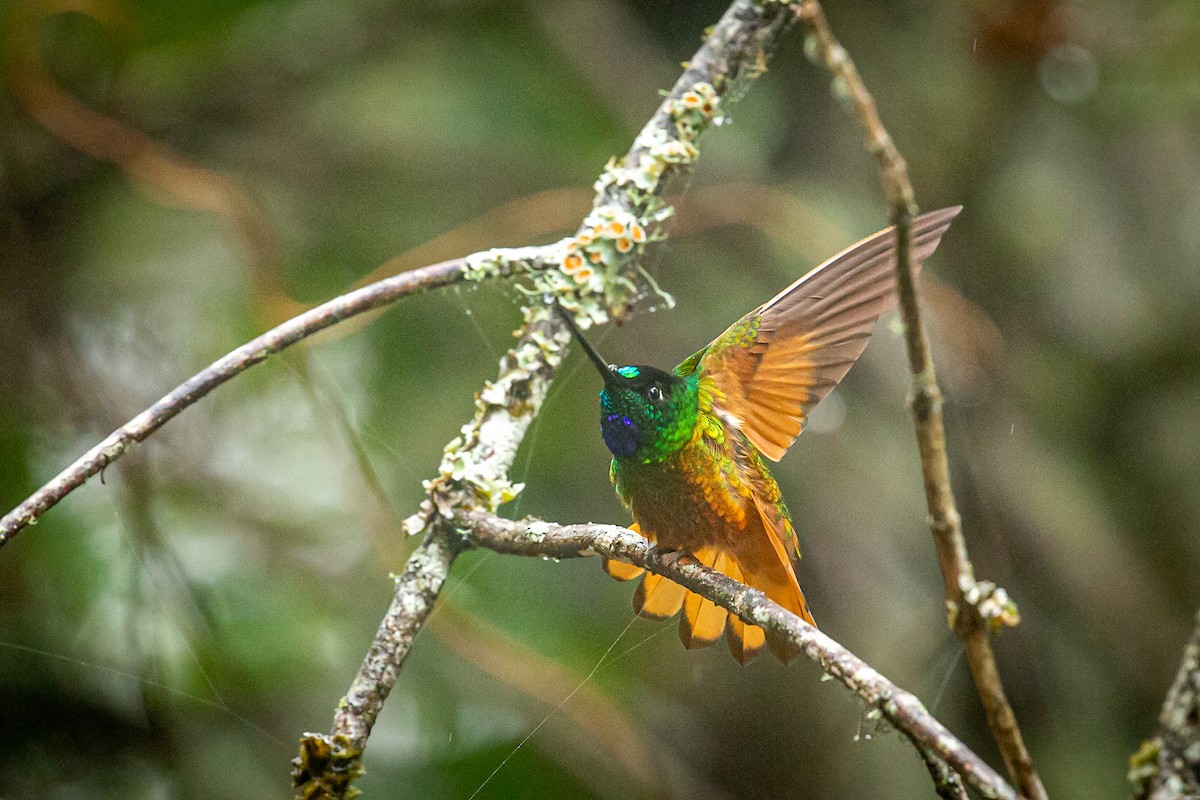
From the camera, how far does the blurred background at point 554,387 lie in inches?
39.2

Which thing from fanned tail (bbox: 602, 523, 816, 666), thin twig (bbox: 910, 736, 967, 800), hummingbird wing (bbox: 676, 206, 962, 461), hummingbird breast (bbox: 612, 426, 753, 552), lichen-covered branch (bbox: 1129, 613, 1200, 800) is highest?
hummingbird wing (bbox: 676, 206, 962, 461)

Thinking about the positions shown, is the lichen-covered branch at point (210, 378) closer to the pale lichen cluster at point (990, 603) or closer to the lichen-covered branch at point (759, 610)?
the lichen-covered branch at point (759, 610)

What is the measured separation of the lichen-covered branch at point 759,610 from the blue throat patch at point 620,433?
0.27 feet

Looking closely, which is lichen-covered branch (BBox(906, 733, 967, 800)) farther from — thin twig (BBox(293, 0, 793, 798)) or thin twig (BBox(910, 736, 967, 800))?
thin twig (BBox(293, 0, 793, 798))

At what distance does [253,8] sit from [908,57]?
138cm

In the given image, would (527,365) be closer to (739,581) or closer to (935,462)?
(739,581)

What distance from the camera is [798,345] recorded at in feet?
2.32

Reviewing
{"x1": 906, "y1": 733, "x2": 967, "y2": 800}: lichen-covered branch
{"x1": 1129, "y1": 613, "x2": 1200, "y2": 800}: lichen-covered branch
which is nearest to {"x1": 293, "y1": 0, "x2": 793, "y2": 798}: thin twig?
{"x1": 906, "y1": 733, "x2": 967, "y2": 800}: lichen-covered branch

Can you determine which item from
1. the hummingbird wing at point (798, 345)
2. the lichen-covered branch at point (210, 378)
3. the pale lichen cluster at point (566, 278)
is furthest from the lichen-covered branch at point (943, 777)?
the lichen-covered branch at point (210, 378)

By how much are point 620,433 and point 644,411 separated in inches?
1.0

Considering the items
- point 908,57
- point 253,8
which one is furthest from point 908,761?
point 253,8

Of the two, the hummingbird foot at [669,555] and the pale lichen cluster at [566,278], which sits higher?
the pale lichen cluster at [566,278]

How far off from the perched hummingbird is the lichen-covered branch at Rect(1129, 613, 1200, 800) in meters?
0.23

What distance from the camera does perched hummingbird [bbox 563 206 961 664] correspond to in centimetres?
69
